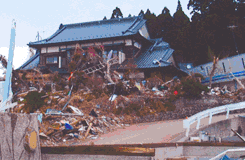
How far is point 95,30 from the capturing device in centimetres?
2355

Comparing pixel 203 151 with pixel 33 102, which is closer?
pixel 203 151

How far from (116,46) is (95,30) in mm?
4045

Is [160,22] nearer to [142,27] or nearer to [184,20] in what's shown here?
[184,20]

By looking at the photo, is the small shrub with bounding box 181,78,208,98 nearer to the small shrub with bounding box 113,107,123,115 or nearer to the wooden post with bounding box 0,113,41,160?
the small shrub with bounding box 113,107,123,115

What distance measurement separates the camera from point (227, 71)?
21234 millimetres

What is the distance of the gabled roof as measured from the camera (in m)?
21.3

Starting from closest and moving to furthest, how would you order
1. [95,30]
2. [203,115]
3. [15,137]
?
[15,137], [203,115], [95,30]

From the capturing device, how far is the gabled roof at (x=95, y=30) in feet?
69.9

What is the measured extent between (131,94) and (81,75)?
349cm

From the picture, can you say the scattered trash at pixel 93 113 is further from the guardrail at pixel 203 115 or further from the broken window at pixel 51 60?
the broken window at pixel 51 60

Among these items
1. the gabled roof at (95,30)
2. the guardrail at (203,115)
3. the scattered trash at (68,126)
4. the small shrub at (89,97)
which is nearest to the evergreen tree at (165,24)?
the gabled roof at (95,30)

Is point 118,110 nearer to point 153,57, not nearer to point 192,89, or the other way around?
point 192,89

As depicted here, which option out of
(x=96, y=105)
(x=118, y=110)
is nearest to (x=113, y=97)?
(x=118, y=110)

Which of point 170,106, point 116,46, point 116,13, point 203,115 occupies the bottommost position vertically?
point 203,115
